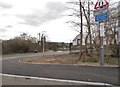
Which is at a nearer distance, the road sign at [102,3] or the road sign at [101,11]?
the road sign at [102,3]

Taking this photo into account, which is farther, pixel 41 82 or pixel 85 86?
pixel 41 82

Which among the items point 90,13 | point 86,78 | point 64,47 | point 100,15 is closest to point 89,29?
point 90,13

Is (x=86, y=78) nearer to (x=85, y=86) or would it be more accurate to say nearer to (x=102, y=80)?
(x=102, y=80)

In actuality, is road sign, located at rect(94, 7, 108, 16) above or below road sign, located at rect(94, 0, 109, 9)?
below

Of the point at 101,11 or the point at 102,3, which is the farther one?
the point at 101,11

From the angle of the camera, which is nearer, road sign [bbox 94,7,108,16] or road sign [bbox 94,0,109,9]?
road sign [bbox 94,0,109,9]

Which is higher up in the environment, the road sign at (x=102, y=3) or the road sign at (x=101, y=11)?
the road sign at (x=102, y=3)

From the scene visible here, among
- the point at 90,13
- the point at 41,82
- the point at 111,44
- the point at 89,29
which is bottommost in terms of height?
the point at 41,82

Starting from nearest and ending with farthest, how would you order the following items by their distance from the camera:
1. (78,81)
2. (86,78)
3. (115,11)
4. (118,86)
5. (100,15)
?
1. (118,86)
2. (78,81)
3. (86,78)
4. (100,15)
5. (115,11)

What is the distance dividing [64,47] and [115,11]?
68848 millimetres

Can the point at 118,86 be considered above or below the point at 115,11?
below

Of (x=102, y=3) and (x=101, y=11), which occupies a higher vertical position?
(x=102, y=3)

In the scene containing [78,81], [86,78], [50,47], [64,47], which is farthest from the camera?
[64,47]

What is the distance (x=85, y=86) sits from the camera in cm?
1004
